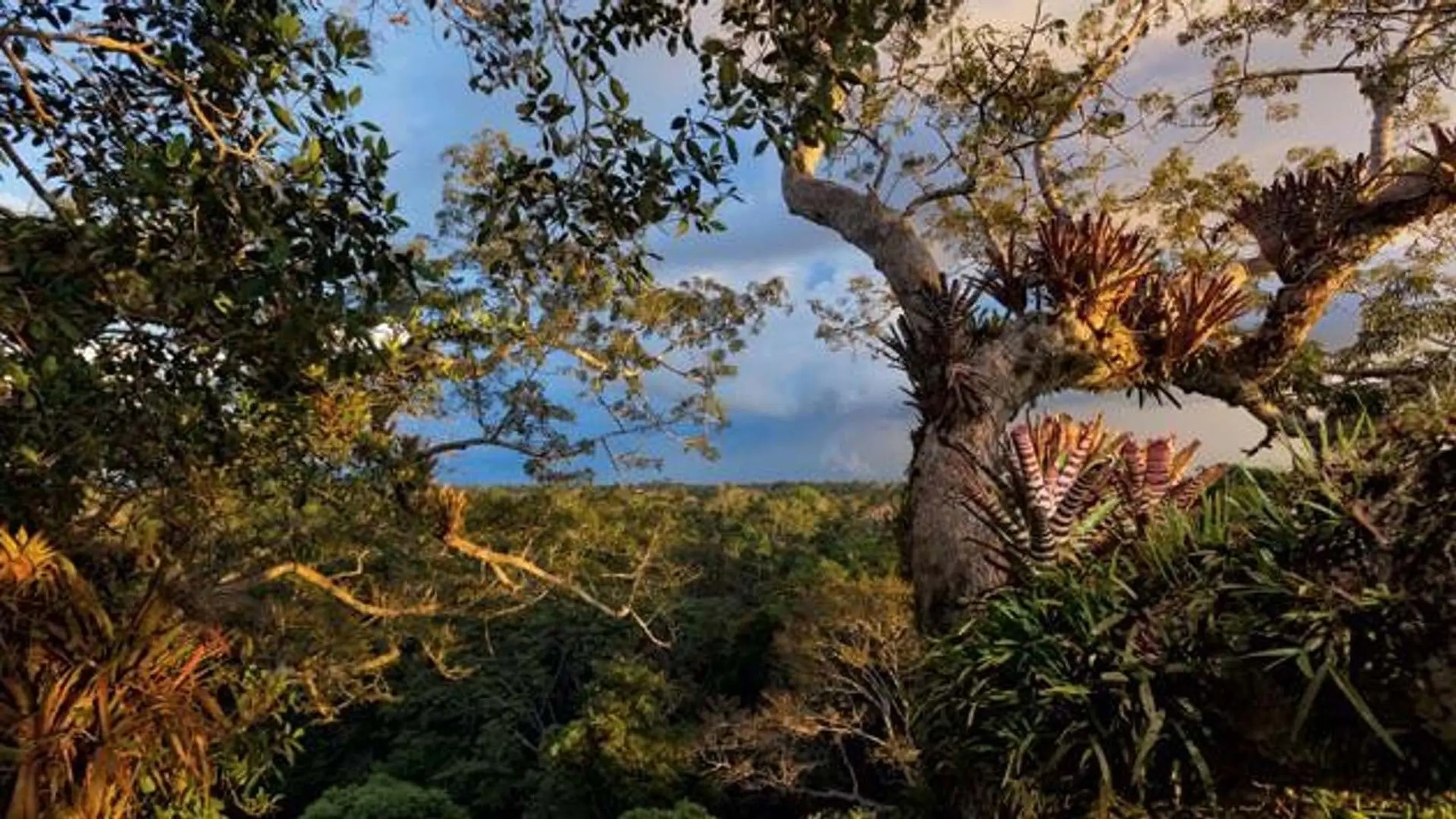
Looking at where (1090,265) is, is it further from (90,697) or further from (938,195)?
(90,697)

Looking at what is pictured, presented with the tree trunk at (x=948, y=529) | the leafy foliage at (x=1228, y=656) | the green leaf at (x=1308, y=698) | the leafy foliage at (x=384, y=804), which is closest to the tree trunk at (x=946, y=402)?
the tree trunk at (x=948, y=529)

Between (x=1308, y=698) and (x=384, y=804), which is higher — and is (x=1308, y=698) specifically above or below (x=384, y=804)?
above

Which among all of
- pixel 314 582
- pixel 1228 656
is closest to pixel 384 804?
pixel 314 582

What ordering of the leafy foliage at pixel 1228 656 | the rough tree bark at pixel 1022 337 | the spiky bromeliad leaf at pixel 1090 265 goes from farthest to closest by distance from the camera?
the spiky bromeliad leaf at pixel 1090 265 < the rough tree bark at pixel 1022 337 < the leafy foliage at pixel 1228 656

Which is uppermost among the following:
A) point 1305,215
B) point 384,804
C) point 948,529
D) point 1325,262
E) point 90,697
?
point 1305,215

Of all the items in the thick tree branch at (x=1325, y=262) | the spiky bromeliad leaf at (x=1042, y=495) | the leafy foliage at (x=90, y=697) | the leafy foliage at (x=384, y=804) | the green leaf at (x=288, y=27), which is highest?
the thick tree branch at (x=1325, y=262)

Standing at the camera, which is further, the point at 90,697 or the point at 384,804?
the point at 384,804

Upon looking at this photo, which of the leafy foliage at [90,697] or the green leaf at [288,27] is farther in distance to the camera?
the leafy foliage at [90,697]

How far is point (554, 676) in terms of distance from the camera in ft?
110

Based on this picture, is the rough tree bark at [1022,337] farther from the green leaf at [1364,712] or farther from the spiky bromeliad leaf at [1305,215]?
the green leaf at [1364,712]

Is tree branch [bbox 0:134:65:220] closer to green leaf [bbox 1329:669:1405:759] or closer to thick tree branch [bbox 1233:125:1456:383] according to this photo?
green leaf [bbox 1329:669:1405:759]

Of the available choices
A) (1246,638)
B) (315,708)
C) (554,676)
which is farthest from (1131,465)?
(554,676)

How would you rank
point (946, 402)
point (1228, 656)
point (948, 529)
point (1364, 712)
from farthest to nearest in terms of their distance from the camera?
point (946, 402), point (948, 529), point (1228, 656), point (1364, 712)

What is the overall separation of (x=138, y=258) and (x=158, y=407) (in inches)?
28.1
